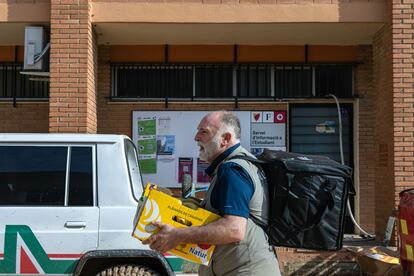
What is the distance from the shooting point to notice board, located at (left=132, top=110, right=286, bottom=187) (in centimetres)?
918

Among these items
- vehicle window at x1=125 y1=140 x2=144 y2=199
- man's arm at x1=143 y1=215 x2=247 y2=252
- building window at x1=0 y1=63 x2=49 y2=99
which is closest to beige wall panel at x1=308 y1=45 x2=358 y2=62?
building window at x1=0 y1=63 x2=49 y2=99

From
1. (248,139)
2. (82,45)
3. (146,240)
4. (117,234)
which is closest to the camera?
(146,240)

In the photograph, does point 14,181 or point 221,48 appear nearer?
point 14,181

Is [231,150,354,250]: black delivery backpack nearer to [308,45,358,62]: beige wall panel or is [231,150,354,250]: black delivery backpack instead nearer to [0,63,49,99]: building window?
[308,45,358,62]: beige wall panel

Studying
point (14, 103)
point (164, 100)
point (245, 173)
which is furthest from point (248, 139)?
point (245, 173)

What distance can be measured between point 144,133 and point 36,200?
188 inches

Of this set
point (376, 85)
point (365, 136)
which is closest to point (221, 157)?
point (376, 85)

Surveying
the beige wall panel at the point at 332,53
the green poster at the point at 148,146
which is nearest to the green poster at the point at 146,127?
the green poster at the point at 148,146

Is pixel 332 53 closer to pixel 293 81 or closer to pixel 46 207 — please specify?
pixel 293 81

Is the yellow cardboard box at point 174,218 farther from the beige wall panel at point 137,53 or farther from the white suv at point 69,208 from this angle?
the beige wall panel at point 137,53

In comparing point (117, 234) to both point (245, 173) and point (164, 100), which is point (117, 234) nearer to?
point (245, 173)

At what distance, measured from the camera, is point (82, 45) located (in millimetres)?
7664

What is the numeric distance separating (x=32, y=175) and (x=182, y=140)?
4761 millimetres

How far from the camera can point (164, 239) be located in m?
2.50
